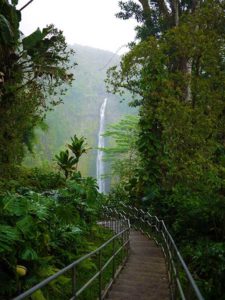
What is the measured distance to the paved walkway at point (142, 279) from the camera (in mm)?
6570

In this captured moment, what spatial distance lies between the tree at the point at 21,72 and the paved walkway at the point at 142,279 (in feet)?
19.7

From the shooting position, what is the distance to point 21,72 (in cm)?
1524

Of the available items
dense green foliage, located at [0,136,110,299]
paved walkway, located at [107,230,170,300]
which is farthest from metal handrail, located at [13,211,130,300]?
dense green foliage, located at [0,136,110,299]

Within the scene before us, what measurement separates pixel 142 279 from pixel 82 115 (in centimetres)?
11236

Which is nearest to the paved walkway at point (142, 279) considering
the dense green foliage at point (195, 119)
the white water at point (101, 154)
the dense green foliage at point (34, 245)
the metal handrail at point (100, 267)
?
the metal handrail at point (100, 267)

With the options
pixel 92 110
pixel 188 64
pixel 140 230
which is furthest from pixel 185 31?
pixel 92 110

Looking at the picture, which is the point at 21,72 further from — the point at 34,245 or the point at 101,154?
the point at 101,154

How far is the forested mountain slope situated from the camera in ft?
301

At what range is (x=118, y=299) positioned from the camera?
20.5ft

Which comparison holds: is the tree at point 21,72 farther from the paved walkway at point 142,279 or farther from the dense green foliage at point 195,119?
the paved walkway at point 142,279

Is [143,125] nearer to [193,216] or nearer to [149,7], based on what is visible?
[149,7]

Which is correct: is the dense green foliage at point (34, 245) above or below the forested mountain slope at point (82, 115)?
below

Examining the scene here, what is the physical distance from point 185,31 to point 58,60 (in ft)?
17.1

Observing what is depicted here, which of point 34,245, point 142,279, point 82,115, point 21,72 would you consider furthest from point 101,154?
point 34,245
